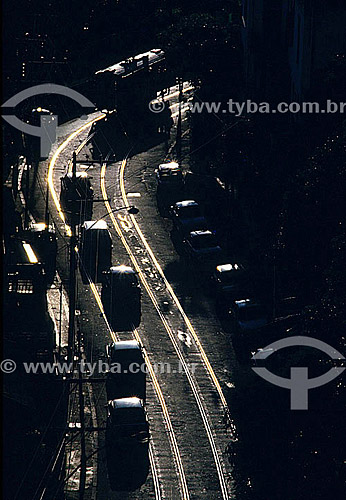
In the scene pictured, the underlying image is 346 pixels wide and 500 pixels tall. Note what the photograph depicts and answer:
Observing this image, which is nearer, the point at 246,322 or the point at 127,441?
the point at 127,441

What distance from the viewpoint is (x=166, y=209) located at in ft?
245

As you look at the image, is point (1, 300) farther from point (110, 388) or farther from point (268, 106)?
point (268, 106)

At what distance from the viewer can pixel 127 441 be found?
50.8 meters

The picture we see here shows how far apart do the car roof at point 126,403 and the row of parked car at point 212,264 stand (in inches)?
300

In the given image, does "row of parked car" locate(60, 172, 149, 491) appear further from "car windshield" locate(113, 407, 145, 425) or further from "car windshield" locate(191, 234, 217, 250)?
"car windshield" locate(191, 234, 217, 250)

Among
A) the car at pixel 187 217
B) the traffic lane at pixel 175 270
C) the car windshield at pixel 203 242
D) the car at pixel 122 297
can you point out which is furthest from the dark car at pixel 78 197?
the car at pixel 122 297

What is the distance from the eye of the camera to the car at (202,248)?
217 feet

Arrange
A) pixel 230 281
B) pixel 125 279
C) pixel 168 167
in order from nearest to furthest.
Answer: pixel 230 281 → pixel 125 279 → pixel 168 167

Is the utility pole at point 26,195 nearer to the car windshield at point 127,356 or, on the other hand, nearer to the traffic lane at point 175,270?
the traffic lane at point 175,270

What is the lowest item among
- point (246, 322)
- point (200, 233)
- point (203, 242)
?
point (246, 322)

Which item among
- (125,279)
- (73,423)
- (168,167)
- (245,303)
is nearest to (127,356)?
(73,423)

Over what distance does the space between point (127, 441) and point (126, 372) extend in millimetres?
4689

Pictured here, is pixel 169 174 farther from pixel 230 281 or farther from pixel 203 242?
pixel 230 281

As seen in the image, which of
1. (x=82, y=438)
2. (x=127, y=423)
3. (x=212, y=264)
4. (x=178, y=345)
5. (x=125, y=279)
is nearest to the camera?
(x=127, y=423)
